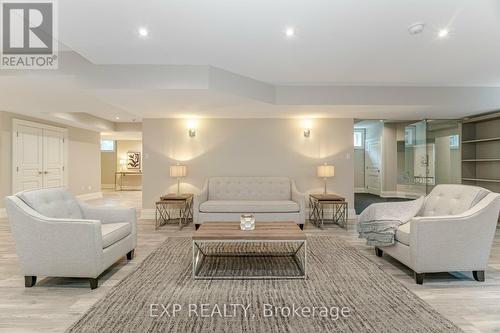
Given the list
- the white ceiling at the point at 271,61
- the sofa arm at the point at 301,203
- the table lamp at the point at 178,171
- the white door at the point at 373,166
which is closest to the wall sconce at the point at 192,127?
the white ceiling at the point at 271,61

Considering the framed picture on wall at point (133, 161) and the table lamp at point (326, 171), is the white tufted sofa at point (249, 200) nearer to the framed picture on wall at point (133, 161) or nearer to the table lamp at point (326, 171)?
the table lamp at point (326, 171)

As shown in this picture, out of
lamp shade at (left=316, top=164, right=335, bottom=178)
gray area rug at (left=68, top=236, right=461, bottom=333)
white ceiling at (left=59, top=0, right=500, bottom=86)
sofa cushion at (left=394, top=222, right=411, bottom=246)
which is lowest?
gray area rug at (left=68, top=236, right=461, bottom=333)

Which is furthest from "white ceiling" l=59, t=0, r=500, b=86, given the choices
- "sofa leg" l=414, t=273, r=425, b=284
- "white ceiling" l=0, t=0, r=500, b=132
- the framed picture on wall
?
the framed picture on wall

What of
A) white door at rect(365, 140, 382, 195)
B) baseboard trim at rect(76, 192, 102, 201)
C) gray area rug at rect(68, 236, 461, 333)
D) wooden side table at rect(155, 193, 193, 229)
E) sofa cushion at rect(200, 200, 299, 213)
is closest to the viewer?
gray area rug at rect(68, 236, 461, 333)

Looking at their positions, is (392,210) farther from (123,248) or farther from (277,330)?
(123,248)

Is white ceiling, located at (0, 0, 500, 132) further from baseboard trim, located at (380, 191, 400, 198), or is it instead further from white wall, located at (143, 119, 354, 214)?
baseboard trim, located at (380, 191, 400, 198)

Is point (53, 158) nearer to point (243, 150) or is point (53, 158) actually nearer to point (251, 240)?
point (243, 150)

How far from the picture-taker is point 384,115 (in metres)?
5.70

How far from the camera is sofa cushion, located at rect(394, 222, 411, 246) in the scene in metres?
2.85

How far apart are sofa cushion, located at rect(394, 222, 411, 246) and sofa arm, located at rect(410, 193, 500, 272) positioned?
0.13 meters

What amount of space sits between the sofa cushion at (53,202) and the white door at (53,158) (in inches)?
204

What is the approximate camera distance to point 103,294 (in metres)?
2.50

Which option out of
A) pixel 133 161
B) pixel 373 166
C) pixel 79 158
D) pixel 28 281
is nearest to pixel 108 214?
pixel 28 281

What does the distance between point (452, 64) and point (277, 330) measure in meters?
4.03
